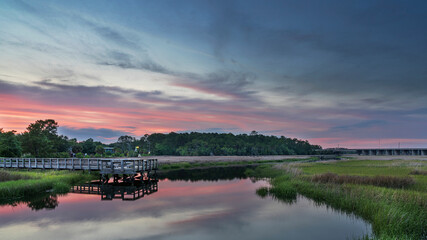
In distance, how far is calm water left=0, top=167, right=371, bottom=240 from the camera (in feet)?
61.2

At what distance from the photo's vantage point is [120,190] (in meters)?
36.2

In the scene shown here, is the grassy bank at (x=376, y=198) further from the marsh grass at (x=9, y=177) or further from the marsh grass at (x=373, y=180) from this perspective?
the marsh grass at (x=9, y=177)

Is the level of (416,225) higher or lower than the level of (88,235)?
higher

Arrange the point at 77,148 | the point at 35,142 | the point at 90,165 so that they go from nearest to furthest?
the point at 90,165 < the point at 35,142 < the point at 77,148

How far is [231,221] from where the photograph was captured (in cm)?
2172

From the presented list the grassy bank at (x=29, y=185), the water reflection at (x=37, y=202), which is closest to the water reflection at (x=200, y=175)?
the grassy bank at (x=29, y=185)

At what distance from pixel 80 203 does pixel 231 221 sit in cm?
1680

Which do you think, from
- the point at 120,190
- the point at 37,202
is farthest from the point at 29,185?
the point at 120,190

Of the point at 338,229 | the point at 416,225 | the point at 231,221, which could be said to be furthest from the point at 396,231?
the point at 231,221

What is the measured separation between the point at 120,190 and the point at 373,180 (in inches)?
1258

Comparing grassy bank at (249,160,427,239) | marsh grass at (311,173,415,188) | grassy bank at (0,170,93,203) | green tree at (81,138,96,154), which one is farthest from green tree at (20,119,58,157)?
marsh grass at (311,173,415,188)

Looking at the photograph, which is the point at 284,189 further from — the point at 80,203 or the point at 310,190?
the point at 80,203

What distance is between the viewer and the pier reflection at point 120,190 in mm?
31781

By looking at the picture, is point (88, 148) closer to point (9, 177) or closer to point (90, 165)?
point (90, 165)
